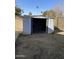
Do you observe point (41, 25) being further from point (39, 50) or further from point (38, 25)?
point (39, 50)

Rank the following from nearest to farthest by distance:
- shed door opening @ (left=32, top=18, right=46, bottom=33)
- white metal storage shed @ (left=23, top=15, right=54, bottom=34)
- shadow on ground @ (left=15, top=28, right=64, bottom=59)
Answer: shadow on ground @ (left=15, top=28, right=64, bottom=59)
white metal storage shed @ (left=23, top=15, right=54, bottom=34)
shed door opening @ (left=32, top=18, right=46, bottom=33)

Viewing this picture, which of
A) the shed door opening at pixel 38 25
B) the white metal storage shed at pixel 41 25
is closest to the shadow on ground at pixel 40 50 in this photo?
the white metal storage shed at pixel 41 25

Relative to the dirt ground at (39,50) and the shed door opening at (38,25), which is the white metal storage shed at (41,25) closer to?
the shed door opening at (38,25)

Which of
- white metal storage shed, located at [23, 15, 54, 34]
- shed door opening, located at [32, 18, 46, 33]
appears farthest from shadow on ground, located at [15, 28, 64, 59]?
shed door opening, located at [32, 18, 46, 33]

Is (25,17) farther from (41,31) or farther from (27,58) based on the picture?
(27,58)

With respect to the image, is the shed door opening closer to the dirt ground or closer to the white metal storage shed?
the white metal storage shed

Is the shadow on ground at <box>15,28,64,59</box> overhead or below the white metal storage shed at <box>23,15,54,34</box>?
below

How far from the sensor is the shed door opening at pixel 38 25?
1667cm

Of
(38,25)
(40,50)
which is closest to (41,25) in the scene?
(38,25)

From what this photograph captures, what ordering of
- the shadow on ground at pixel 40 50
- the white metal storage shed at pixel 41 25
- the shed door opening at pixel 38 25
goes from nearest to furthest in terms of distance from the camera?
1. the shadow on ground at pixel 40 50
2. the white metal storage shed at pixel 41 25
3. the shed door opening at pixel 38 25

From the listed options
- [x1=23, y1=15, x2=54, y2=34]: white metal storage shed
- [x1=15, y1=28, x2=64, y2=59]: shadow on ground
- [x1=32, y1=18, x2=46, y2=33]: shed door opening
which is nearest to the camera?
[x1=15, y1=28, x2=64, y2=59]: shadow on ground

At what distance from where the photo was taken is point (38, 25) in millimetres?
17047

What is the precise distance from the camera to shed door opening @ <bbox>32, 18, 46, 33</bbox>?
16.7m
